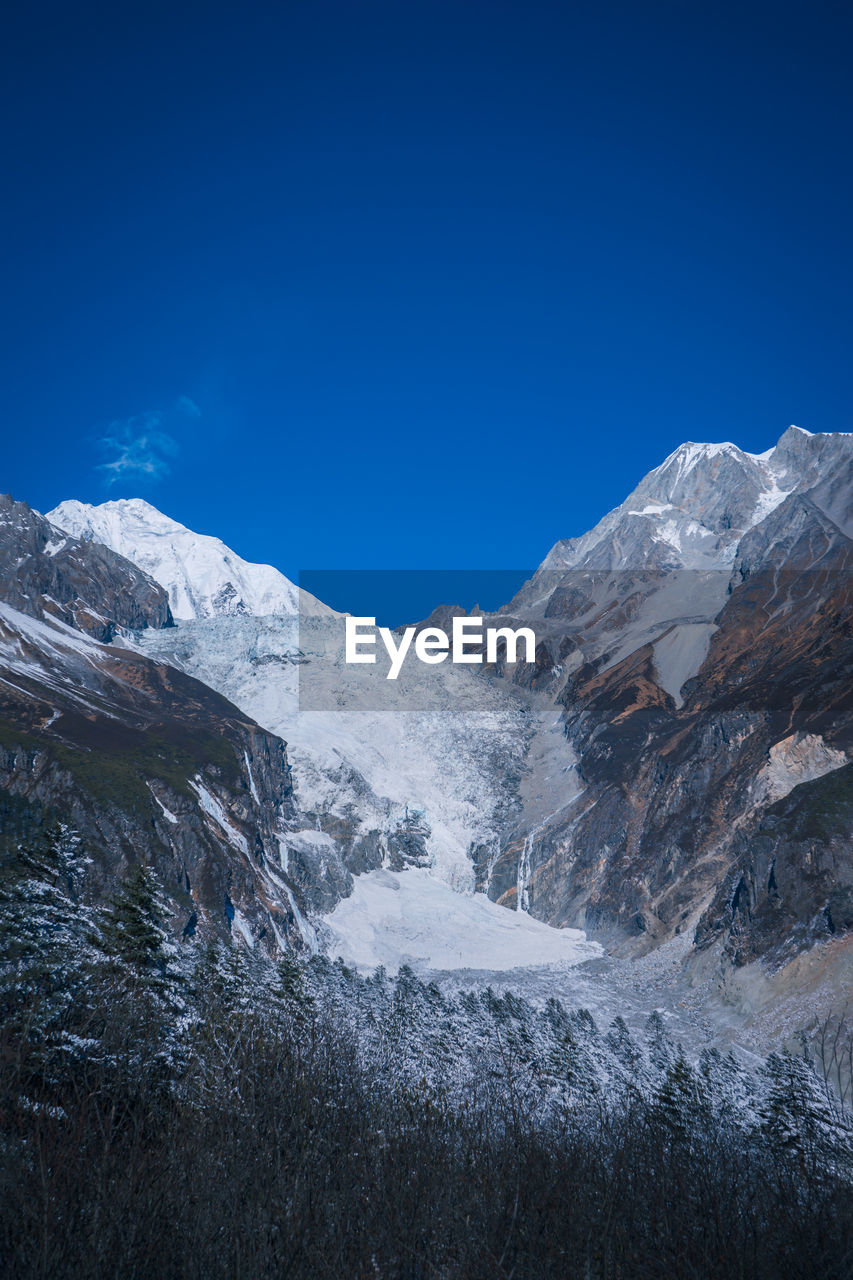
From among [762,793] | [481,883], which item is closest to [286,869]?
[481,883]

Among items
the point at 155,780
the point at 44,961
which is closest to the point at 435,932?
the point at 155,780

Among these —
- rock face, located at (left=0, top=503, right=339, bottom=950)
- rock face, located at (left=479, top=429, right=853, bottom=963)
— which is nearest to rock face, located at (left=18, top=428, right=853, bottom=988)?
rock face, located at (left=479, top=429, right=853, bottom=963)

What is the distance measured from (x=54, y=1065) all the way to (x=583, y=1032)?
153 feet

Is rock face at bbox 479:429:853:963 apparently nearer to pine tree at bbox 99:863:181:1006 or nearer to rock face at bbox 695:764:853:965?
rock face at bbox 695:764:853:965

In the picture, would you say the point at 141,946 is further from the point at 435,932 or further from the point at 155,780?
the point at 435,932

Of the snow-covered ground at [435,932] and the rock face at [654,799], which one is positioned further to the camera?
the snow-covered ground at [435,932]

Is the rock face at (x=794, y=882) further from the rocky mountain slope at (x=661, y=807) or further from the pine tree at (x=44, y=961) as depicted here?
the pine tree at (x=44, y=961)

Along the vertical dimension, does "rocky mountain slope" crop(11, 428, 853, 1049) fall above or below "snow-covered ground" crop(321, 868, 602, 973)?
above

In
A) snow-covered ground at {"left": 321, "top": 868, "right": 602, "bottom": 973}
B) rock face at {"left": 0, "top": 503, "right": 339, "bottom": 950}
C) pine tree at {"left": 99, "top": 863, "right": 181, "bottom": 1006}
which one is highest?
rock face at {"left": 0, "top": 503, "right": 339, "bottom": 950}

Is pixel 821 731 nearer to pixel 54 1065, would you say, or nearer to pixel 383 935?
pixel 383 935

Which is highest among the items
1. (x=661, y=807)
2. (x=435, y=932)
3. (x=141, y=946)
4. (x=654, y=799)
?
(x=654, y=799)

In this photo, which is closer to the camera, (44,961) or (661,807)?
(44,961)

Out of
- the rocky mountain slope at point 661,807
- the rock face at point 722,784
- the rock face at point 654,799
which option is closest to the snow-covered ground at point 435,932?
the rocky mountain slope at point 661,807

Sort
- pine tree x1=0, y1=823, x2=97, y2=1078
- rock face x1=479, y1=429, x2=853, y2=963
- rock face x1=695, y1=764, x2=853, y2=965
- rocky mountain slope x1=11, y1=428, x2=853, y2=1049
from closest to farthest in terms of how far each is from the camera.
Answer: pine tree x1=0, y1=823, x2=97, y2=1078 → rock face x1=695, y1=764, x2=853, y2=965 → rock face x1=479, y1=429, x2=853, y2=963 → rocky mountain slope x1=11, y1=428, x2=853, y2=1049
